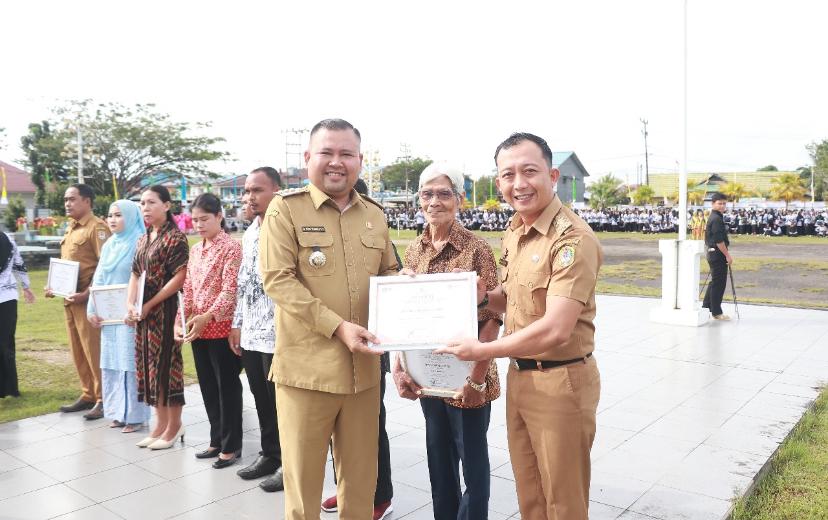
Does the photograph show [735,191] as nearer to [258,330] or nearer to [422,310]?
[258,330]

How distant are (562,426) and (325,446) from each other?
0.92 metres

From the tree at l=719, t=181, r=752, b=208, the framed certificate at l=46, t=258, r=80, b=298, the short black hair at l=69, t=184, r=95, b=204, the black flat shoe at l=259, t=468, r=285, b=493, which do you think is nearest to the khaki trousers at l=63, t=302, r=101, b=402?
the framed certificate at l=46, t=258, r=80, b=298

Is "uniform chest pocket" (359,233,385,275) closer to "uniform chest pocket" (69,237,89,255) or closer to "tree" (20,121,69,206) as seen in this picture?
"uniform chest pocket" (69,237,89,255)

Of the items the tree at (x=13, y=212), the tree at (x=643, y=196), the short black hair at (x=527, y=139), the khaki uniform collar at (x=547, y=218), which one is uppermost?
the tree at (x=643, y=196)

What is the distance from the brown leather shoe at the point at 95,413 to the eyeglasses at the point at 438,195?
140 inches

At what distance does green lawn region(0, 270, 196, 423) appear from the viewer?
5.21m

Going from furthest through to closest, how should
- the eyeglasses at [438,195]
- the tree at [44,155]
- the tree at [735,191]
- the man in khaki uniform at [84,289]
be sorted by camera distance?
the tree at [735,191]
the tree at [44,155]
the man in khaki uniform at [84,289]
the eyeglasses at [438,195]

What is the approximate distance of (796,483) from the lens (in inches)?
141

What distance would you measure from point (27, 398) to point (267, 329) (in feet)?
10.8

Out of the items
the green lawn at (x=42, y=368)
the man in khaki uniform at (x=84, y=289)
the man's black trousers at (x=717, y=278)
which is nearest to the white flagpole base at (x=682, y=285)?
the man's black trousers at (x=717, y=278)

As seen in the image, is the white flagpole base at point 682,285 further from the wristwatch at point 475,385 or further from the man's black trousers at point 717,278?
the wristwatch at point 475,385

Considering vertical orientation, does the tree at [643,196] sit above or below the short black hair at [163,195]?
above

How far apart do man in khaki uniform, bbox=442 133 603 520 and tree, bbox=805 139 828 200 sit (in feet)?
207

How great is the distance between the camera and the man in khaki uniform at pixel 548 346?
82.4 inches
